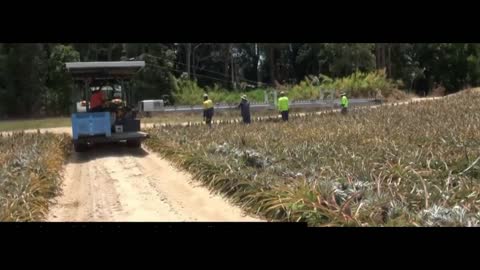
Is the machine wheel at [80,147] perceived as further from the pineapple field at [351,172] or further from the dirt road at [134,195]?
the pineapple field at [351,172]

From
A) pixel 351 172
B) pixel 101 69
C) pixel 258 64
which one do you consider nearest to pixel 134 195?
pixel 351 172

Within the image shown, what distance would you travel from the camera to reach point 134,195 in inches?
377

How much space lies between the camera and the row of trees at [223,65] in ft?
124

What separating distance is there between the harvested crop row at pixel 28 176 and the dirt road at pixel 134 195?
0.93 ft

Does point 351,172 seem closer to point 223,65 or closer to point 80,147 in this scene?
point 80,147

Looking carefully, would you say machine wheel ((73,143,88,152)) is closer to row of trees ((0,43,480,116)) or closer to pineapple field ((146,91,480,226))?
pineapple field ((146,91,480,226))

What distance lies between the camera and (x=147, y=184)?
10547mm

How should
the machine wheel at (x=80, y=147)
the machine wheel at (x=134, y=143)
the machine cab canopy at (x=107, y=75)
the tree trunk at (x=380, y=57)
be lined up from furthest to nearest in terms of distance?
the tree trunk at (x=380, y=57)
the machine wheel at (x=134, y=143)
the machine wheel at (x=80, y=147)
the machine cab canopy at (x=107, y=75)

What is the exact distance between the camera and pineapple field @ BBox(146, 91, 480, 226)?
6805 millimetres

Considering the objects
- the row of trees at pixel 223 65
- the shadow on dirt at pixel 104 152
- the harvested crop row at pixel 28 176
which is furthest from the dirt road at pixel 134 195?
the row of trees at pixel 223 65

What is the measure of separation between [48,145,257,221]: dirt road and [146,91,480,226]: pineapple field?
375mm

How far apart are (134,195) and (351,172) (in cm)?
394

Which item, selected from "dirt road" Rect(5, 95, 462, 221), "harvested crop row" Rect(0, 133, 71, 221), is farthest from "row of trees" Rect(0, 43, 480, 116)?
"dirt road" Rect(5, 95, 462, 221)

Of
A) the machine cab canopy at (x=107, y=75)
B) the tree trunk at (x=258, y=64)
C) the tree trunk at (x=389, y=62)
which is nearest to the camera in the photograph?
the machine cab canopy at (x=107, y=75)
